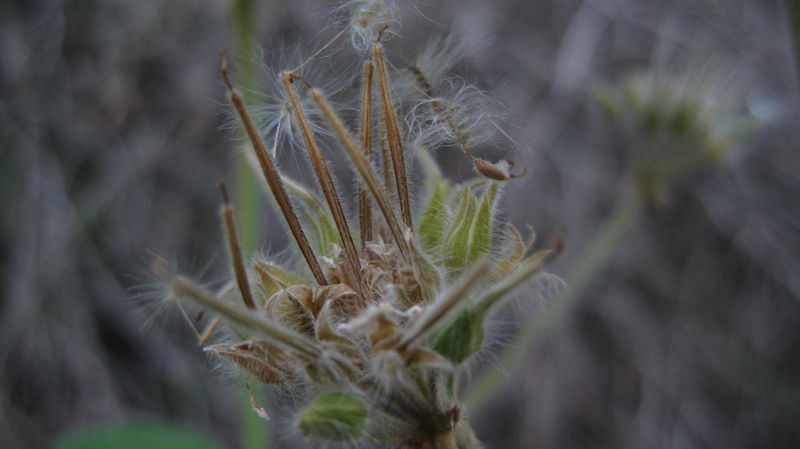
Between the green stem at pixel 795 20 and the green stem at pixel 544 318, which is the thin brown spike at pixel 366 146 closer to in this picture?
the green stem at pixel 544 318

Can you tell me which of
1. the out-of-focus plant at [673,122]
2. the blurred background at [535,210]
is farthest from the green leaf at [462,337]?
the blurred background at [535,210]

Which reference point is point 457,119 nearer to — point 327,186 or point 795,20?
point 327,186

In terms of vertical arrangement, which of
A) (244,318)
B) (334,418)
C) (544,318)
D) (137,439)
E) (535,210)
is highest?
(244,318)

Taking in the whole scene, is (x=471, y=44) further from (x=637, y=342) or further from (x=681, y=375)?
(x=681, y=375)

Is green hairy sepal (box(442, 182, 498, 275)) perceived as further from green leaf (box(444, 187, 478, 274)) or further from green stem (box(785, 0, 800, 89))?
green stem (box(785, 0, 800, 89))

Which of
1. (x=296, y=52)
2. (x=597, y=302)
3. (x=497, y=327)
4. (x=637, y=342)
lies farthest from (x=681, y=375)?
(x=296, y=52)

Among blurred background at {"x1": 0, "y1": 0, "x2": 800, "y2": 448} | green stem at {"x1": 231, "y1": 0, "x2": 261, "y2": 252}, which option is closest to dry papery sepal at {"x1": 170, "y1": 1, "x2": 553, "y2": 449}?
green stem at {"x1": 231, "y1": 0, "x2": 261, "y2": 252}

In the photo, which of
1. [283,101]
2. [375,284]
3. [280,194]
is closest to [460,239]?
[375,284]

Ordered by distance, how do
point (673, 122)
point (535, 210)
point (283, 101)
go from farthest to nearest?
1. point (535, 210)
2. point (673, 122)
3. point (283, 101)
